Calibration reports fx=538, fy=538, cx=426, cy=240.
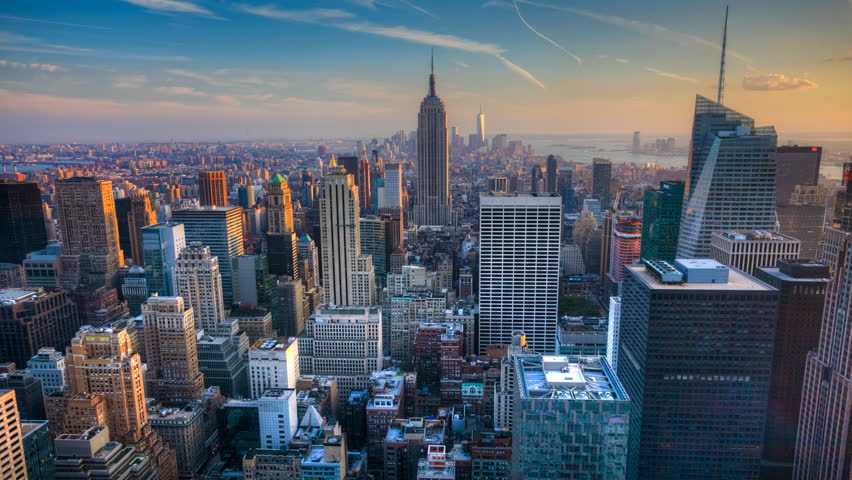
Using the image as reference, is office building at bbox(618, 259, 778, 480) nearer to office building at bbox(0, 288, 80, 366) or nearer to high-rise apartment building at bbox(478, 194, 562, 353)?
high-rise apartment building at bbox(478, 194, 562, 353)

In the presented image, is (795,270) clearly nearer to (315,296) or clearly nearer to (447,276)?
(447,276)

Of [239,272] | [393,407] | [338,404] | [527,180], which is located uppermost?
[527,180]

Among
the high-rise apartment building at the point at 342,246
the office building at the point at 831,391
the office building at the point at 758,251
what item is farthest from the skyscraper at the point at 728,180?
the high-rise apartment building at the point at 342,246

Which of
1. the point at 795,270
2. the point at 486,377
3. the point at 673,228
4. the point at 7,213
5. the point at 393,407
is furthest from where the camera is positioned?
the point at 7,213

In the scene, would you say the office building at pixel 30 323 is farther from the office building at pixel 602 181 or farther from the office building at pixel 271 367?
the office building at pixel 602 181

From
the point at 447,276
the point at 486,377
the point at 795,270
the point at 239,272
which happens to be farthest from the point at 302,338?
the point at 795,270

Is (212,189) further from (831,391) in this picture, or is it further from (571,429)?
(831,391)

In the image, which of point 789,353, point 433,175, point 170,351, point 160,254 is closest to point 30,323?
point 160,254
